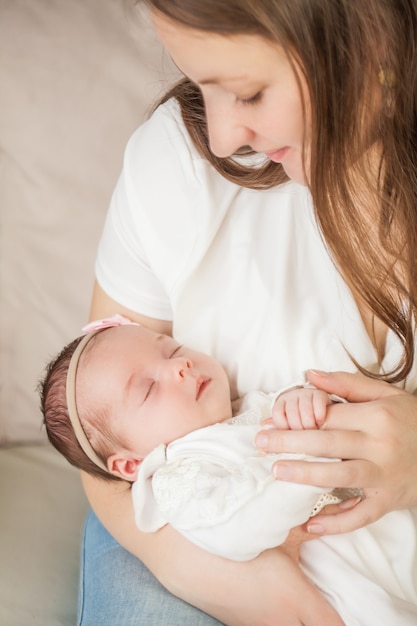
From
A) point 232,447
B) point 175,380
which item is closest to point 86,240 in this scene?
point 175,380

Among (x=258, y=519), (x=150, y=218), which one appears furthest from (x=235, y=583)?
(x=150, y=218)

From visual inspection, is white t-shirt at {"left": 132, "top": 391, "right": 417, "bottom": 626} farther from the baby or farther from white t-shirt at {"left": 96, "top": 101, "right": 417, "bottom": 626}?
white t-shirt at {"left": 96, "top": 101, "right": 417, "bottom": 626}

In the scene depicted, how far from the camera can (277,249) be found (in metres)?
1.39

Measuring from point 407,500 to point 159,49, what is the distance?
105 centimetres

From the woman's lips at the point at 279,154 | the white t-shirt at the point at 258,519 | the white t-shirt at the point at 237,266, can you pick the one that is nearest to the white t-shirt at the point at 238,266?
the white t-shirt at the point at 237,266

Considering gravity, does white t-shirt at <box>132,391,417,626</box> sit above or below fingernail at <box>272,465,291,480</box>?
below

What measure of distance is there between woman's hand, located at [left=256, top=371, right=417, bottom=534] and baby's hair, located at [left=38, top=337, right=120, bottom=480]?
308 millimetres

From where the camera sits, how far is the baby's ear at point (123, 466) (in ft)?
4.50

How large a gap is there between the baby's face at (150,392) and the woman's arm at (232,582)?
146 mm

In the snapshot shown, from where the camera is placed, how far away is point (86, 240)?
179 centimetres

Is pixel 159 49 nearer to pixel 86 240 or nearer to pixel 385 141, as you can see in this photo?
pixel 86 240

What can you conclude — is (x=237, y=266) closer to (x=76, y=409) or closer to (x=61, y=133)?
(x=76, y=409)

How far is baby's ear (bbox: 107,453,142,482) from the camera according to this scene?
1370mm

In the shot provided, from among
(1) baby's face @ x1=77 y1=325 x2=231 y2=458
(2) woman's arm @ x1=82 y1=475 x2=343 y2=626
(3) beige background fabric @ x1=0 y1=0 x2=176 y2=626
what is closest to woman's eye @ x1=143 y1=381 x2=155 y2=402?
(1) baby's face @ x1=77 y1=325 x2=231 y2=458
